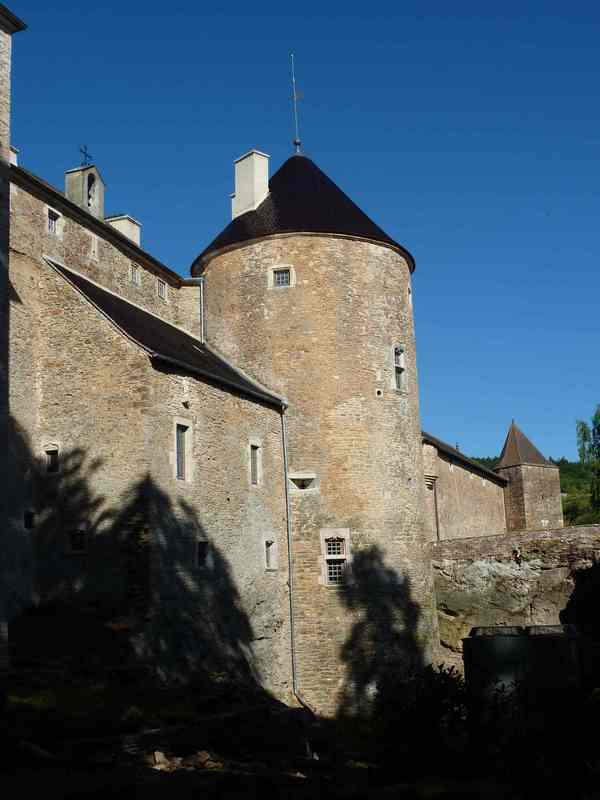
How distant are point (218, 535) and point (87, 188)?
1094 centimetres

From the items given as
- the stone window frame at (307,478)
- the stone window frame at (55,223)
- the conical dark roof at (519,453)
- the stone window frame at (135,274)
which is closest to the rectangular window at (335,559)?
the stone window frame at (307,478)

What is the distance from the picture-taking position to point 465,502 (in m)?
33.5

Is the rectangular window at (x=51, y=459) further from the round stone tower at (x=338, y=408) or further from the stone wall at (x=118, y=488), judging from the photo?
A: the round stone tower at (x=338, y=408)

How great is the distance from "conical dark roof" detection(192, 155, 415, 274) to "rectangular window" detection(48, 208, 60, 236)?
5.50 metres

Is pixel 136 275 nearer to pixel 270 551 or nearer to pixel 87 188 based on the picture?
pixel 87 188

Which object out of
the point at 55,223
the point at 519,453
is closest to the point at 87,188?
the point at 55,223

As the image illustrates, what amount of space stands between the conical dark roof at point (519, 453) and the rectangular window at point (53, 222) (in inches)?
1046

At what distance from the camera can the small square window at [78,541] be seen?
1748 cm

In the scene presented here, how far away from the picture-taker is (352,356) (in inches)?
918

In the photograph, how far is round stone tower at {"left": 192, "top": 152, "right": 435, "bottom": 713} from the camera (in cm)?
2169

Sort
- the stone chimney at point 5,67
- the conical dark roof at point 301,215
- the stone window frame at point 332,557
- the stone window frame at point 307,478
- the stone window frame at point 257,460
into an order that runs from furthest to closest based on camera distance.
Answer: the conical dark roof at point 301,215
the stone window frame at point 307,478
the stone window frame at point 332,557
the stone window frame at point 257,460
the stone chimney at point 5,67

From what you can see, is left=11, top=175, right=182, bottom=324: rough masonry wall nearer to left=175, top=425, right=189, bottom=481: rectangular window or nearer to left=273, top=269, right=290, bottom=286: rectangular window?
left=273, top=269, right=290, bottom=286: rectangular window

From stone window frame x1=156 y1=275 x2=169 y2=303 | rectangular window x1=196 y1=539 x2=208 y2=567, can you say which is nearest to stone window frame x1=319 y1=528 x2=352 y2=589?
rectangular window x1=196 y1=539 x2=208 y2=567

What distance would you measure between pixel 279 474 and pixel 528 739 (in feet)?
49.0
